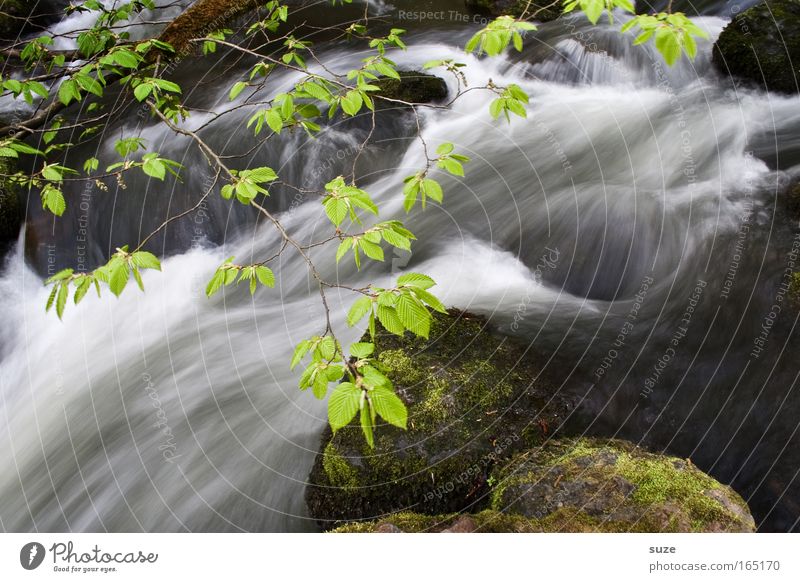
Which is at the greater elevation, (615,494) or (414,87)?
(414,87)

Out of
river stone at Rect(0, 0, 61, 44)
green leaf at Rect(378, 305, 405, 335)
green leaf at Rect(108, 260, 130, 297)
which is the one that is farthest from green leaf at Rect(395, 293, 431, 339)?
river stone at Rect(0, 0, 61, 44)

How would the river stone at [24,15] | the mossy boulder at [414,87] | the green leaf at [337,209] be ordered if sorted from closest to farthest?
the green leaf at [337,209]
the mossy boulder at [414,87]
the river stone at [24,15]

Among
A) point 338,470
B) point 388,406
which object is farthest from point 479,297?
point 388,406

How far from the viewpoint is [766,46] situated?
3441 mm

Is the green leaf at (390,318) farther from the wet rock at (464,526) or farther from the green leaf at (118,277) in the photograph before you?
the wet rock at (464,526)

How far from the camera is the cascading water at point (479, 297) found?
2584 mm

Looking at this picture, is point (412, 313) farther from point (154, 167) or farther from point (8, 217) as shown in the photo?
point (8, 217)

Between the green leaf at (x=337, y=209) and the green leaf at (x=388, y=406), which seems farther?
the green leaf at (x=337, y=209)

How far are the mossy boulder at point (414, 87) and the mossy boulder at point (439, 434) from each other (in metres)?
1.88

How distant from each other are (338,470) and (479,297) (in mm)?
1238

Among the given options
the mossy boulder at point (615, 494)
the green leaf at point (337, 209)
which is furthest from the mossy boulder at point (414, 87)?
the mossy boulder at point (615, 494)

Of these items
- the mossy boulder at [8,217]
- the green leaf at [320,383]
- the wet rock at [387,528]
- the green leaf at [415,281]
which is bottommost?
the wet rock at [387,528]
